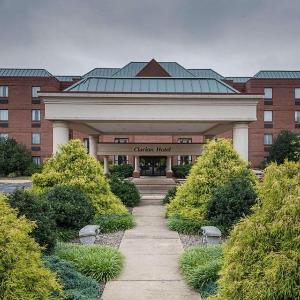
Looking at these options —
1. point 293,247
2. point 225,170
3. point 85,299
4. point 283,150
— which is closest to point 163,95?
point 225,170

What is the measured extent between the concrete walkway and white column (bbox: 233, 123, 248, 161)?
24.1 ft

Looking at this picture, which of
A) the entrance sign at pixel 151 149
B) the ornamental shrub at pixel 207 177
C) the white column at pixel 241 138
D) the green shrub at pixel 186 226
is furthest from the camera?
the entrance sign at pixel 151 149

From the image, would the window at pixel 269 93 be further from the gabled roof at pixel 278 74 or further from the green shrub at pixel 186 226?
the green shrub at pixel 186 226

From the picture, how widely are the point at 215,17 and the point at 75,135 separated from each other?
32.7m

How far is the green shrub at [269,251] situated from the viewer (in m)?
3.60

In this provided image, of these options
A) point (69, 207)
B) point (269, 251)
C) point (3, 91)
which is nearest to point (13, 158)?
point (3, 91)

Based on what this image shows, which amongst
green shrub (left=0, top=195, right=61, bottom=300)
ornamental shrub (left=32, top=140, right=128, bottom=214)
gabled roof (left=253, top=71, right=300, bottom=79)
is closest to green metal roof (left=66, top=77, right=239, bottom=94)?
ornamental shrub (left=32, top=140, right=128, bottom=214)

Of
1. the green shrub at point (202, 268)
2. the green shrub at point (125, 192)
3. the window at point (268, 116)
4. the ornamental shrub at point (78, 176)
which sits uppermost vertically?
the window at point (268, 116)

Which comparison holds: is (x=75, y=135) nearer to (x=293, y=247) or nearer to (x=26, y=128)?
(x=26, y=128)

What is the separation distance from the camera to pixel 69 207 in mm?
10617

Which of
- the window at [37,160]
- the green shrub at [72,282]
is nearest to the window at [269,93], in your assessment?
the window at [37,160]

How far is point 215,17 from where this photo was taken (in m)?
20.2

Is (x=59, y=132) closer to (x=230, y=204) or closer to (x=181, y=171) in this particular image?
(x=230, y=204)

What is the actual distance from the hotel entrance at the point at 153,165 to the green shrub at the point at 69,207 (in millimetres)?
38842
